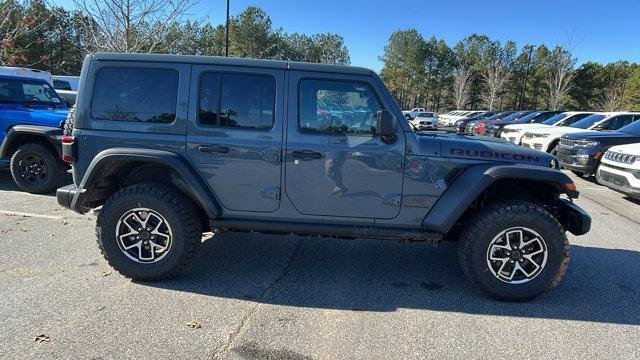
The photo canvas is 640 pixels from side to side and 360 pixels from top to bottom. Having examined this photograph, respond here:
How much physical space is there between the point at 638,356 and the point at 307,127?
9.61ft

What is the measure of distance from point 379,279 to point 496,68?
56658mm

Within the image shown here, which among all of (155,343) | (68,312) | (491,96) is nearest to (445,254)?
(155,343)

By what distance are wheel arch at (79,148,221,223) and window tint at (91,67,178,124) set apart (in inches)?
13.2

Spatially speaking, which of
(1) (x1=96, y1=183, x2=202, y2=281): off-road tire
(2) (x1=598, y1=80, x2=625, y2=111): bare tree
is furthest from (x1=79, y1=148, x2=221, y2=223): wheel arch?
(2) (x1=598, y1=80, x2=625, y2=111): bare tree

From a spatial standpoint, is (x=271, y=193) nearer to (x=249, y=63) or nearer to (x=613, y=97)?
(x=249, y=63)

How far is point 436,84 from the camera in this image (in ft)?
217

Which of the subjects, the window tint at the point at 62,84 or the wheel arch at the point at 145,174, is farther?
the window tint at the point at 62,84

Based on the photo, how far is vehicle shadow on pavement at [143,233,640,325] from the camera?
149 inches

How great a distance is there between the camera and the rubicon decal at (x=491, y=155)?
3.87m

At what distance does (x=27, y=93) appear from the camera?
8.30 metres

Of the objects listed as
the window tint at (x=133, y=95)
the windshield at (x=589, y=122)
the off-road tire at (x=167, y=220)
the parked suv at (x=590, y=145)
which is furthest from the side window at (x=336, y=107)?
the windshield at (x=589, y=122)

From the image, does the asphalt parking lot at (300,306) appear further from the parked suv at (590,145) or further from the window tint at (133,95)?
the parked suv at (590,145)

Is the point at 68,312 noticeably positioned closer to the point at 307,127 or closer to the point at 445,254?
the point at 307,127

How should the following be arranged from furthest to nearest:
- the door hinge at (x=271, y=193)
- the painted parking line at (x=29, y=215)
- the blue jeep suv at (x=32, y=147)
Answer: the blue jeep suv at (x=32, y=147), the painted parking line at (x=29, y=215), the door hinge at (x=271, y=193)
